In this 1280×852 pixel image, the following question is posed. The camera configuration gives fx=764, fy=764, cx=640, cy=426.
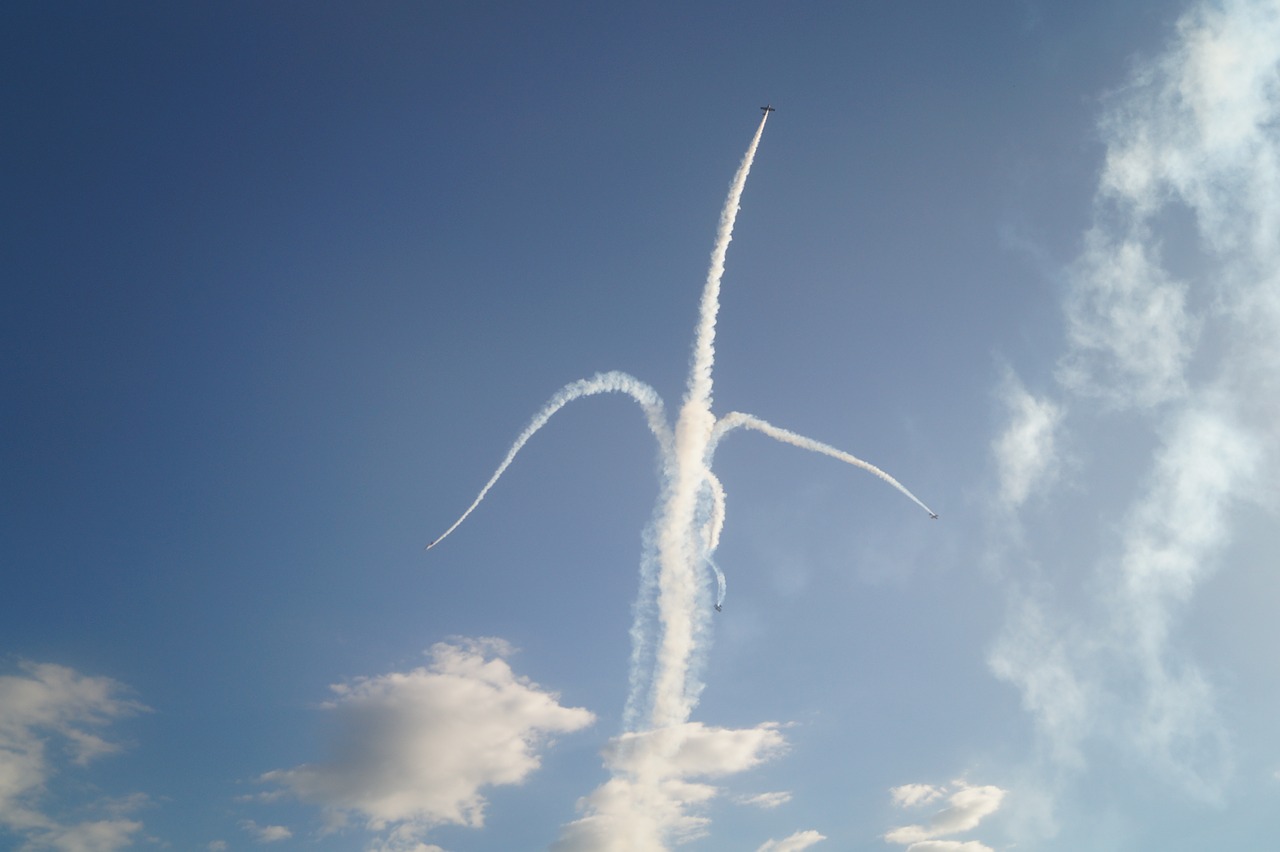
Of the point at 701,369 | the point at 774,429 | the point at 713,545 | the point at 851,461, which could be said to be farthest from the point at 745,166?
the point at 713,545

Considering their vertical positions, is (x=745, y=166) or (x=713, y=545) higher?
(x=745, y=166)

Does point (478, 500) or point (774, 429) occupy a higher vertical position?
point (774, 429)

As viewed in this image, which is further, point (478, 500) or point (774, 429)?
point (774, 429)

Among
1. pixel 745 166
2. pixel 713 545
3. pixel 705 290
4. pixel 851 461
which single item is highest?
pixel 745 166

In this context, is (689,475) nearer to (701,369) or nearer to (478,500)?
(701,369)

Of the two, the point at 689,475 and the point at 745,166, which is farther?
the point at 689,475

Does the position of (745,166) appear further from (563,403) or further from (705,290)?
(563,403)

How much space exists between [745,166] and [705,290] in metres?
16.7

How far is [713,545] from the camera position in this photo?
357 ft

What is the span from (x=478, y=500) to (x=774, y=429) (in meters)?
43.5

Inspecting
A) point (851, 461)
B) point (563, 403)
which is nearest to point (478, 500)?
point (563, 403)

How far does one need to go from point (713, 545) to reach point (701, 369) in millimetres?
25318

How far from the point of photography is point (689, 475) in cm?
10606

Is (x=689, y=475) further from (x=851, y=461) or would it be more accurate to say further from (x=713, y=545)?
(x=851, y=461)
